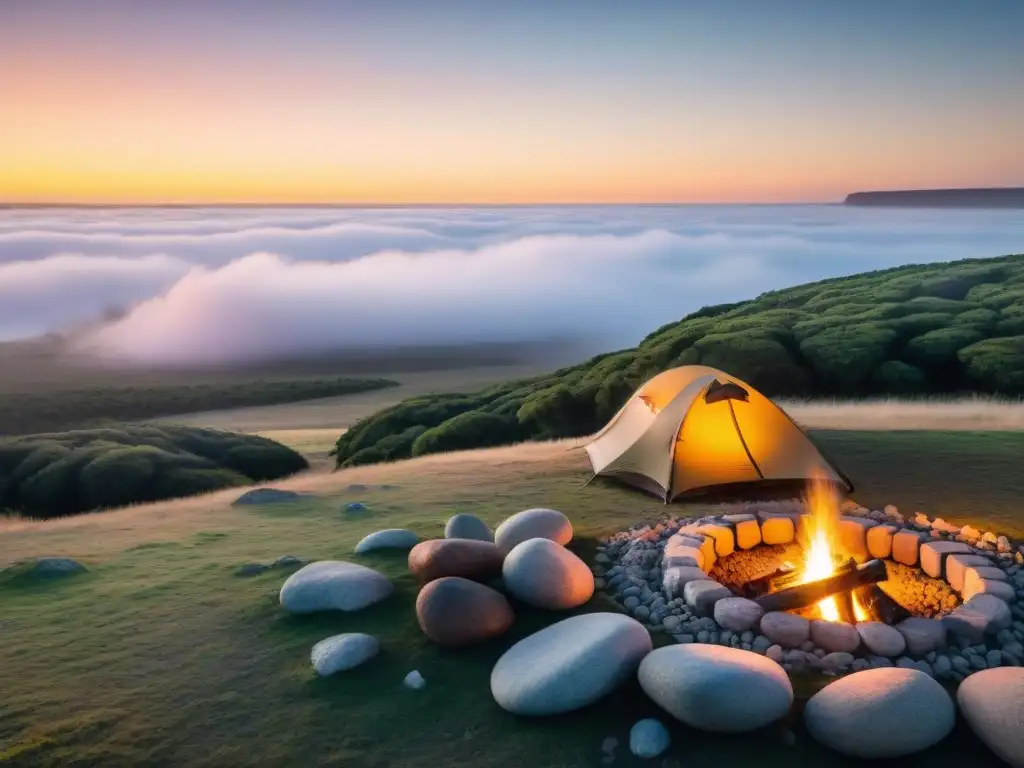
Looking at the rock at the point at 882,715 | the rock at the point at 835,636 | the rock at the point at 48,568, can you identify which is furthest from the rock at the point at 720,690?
the rock at the point at 48,568

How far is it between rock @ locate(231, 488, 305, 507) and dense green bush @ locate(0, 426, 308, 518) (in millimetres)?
13159

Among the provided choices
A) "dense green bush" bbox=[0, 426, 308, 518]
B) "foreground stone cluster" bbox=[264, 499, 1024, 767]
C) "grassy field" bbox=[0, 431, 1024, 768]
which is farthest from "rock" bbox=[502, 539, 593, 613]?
"dense green bush" bbox=[0, 426, 308, 518]

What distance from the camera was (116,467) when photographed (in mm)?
27766

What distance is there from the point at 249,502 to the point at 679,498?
859 cm

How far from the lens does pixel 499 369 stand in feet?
315

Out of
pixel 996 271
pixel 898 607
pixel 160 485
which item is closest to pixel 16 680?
pixel 898 607

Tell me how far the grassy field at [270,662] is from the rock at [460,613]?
0.16 m

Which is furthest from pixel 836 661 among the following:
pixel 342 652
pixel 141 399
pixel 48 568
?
pixel 141 399

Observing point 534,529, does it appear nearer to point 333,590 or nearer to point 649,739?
point 333,590

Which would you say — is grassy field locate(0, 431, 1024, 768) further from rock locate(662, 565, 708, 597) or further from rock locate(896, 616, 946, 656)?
rock locate(896, 616, 946, 656)

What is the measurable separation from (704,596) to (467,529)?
12.0ft

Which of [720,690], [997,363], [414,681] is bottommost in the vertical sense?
[997,363]

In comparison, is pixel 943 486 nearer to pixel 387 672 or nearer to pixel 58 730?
pixel 387 672

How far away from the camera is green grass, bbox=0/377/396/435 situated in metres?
61.1
